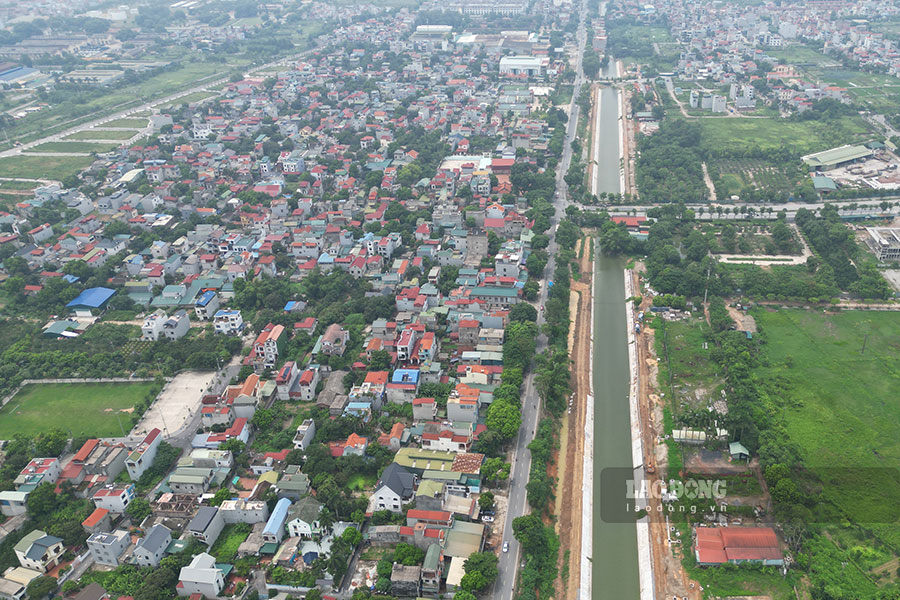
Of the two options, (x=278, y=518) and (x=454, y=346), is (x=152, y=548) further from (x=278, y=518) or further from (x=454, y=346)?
(x=454, y=346)

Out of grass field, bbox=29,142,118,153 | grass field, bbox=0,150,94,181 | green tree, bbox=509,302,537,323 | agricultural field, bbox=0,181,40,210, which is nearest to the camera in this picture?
green tree, bbox=509,302,537,323

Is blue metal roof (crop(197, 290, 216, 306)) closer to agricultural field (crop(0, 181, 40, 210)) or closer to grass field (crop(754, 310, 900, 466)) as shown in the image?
agricultural field (crop(0, 181, 40, 210))

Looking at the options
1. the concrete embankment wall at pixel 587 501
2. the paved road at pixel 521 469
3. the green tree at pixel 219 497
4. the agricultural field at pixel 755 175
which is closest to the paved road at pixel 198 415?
the green tree at pixel 219 497

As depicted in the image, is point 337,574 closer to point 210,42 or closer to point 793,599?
point 793,599

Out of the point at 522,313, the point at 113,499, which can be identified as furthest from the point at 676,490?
the point at 113,499

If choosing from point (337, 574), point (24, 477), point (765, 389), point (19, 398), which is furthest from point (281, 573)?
point (765, 389)

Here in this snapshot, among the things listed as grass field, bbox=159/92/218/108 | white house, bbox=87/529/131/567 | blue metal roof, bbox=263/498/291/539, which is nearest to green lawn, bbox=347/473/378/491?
blue metal roof, bbox=263/498/291/539
